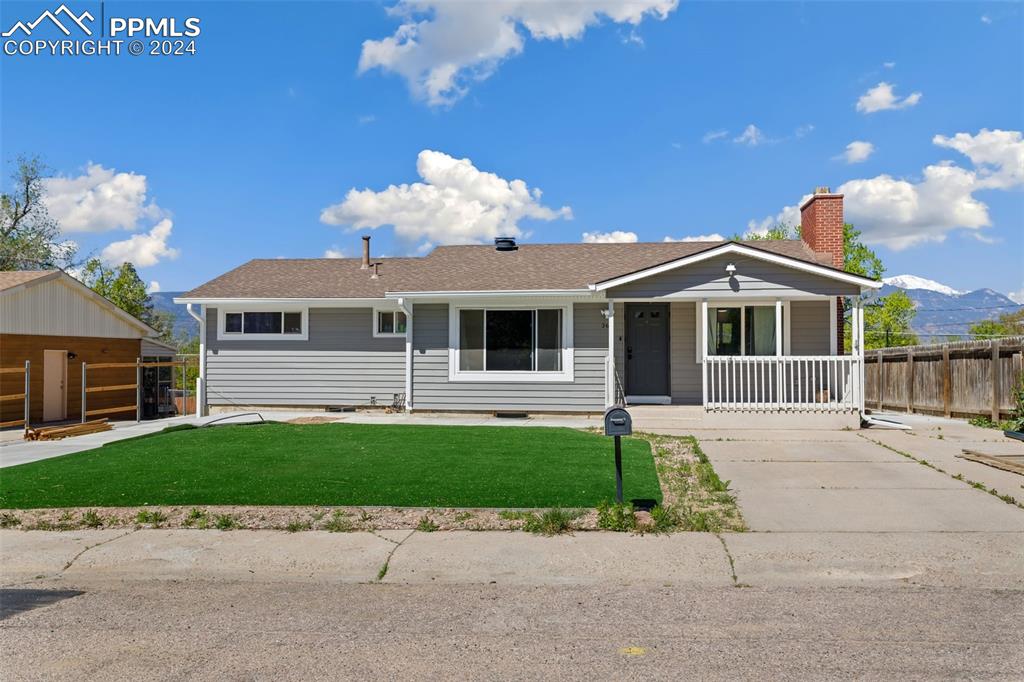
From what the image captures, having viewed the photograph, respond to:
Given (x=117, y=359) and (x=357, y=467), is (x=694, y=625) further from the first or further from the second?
(x=117, y=359)

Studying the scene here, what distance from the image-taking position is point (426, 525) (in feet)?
21.7

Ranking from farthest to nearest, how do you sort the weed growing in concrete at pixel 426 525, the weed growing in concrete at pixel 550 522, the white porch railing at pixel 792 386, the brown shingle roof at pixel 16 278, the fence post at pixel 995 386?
1. the brown shingle roof at pixel 16 278
2. the fence post at pixel 995 386
3. the white porch railing at pixel 792 386
4. the weed growing in concrete at pixel 426 525
5. the weed growing in concrete at pixel 550 522

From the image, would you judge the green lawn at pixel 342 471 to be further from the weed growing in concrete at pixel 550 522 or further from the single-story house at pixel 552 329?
the single-story house at pixel 552 329

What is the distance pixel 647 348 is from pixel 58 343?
15.0m

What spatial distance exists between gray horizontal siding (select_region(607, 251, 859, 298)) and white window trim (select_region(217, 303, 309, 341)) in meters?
8.11

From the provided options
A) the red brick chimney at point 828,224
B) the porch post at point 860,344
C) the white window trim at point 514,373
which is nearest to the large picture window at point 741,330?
the porch post at point 860,344

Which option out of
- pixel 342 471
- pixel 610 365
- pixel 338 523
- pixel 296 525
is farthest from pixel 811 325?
pixel 296 525

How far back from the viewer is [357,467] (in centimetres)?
927

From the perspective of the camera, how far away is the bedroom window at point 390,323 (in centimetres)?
1739

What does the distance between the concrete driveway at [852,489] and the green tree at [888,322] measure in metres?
36.9

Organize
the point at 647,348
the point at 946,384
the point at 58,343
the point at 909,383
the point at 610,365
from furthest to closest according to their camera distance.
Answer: the point at 58,343
the point at 909,383
the point at 946,384
the point at 647,348
the point at 610,365

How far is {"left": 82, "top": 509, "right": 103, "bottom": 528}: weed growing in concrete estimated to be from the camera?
22.6ft

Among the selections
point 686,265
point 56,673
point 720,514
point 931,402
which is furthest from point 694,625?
point 931,402

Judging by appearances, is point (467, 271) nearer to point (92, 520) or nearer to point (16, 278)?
point (92, 520)
